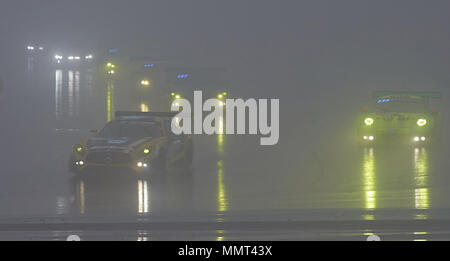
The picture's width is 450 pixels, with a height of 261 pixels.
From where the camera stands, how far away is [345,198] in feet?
40.8

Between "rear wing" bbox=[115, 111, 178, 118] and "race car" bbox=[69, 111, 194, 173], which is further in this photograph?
"rear wing" bbox=[115, 111, 178, 118]

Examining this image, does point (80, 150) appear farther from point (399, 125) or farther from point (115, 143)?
point (399, 125)

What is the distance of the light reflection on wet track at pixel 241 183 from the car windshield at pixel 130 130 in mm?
919

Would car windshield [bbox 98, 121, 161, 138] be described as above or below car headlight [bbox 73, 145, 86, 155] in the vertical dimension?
above

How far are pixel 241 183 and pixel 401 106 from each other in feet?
33.5

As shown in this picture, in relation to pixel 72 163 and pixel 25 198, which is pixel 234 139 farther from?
pixel 25 198

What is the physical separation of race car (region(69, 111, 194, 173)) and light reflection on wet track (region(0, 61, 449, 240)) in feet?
0.91

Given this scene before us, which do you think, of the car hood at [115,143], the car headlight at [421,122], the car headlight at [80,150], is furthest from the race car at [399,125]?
the car headlight at [80,150]

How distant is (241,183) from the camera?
14617 millimetres

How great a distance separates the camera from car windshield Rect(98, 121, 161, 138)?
16344mm

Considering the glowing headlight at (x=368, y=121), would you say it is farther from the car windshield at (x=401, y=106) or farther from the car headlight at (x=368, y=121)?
the car windshield at (x=401, y=106)

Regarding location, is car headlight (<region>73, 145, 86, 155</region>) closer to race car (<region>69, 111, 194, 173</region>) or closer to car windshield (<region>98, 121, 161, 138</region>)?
race car (<region>69, 111, 194, 173</region>)

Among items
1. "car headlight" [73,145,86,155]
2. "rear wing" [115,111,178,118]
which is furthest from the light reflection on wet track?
"rear wing" [115,111,178,118]
